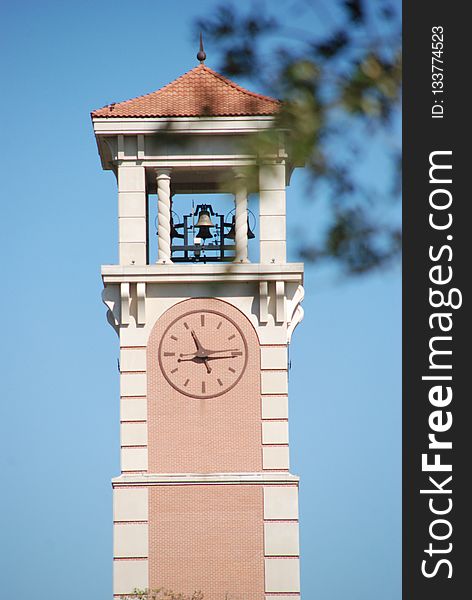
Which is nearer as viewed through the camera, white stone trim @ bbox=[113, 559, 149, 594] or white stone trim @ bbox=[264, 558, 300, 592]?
white stone trim @ bbox=[113, 559, 149, 594]

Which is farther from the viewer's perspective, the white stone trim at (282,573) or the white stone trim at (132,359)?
the white stone trim at (132,359)

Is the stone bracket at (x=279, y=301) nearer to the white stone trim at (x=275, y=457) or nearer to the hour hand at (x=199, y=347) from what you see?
the hour hand at (x=199, y=347)

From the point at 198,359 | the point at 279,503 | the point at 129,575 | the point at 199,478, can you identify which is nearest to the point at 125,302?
the point at 198,359

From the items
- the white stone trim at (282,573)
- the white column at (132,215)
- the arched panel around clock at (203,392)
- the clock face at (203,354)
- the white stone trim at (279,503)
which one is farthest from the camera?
the white column at (132,215)

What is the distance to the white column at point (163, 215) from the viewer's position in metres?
34.5

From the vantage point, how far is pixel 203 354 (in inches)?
1361

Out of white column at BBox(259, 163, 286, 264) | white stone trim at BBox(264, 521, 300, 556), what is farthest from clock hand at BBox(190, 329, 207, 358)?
white stone trim at BBox(264, 521, 300, 556)

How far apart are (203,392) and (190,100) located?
4.77 m

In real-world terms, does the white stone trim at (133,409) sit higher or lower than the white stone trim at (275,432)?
higher

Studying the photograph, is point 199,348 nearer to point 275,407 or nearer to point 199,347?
point 199,347

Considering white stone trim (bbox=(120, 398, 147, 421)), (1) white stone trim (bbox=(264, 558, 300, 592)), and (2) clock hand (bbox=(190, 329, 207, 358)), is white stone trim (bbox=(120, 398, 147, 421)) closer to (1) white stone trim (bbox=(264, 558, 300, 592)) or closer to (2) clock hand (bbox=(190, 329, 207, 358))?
(2) clock hand (bbox=(190, 329, 207, 358))

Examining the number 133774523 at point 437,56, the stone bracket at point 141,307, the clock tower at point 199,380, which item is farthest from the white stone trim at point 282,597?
the number 133774523 at point 437,56

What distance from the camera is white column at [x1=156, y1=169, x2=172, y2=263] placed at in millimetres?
34500

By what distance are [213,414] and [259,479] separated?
49.3 inches
